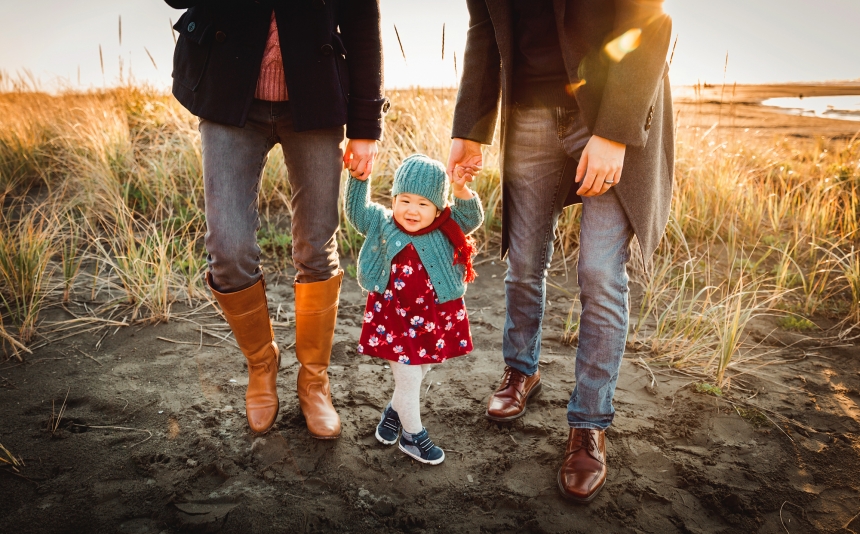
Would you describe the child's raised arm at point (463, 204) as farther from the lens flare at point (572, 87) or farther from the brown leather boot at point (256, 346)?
the brown leather boot at point (256, 346)

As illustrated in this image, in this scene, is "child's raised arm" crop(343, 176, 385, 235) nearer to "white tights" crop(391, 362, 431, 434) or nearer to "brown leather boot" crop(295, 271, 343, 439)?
"brown leather boot" crop(295, 271, 343, 439)

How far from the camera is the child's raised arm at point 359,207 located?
2090 millimetres

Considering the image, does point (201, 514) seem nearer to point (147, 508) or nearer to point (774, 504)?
point (147, 508)

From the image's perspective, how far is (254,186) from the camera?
2084mm

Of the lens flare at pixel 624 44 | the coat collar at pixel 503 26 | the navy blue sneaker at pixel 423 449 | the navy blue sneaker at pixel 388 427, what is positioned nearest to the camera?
the lens flare at pixel 624 44

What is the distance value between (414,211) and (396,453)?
103cm

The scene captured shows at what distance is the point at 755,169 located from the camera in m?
5.20

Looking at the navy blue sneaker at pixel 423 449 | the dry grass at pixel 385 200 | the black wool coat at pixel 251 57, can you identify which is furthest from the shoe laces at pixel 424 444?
the dry grass at pixel 385 200

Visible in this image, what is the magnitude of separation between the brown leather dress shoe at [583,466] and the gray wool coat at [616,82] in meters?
0.76

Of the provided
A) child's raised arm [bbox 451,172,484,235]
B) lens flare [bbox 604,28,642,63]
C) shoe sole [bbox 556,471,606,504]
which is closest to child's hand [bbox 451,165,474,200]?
child's raised arm [bbox 451,172,484,235]

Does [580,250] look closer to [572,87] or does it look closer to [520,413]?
[572,87]

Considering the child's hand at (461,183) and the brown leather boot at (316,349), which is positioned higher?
the child's hand at (461,183)

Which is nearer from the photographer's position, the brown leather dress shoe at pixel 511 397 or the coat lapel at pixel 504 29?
the coat lapel at pixel 504 29

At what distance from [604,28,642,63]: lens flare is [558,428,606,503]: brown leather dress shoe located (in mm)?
1391
